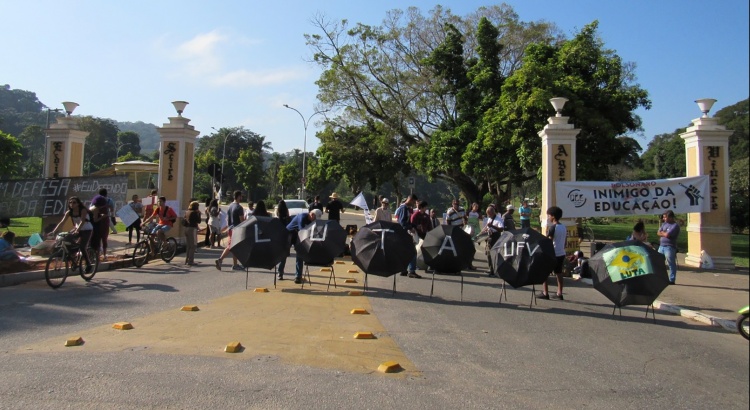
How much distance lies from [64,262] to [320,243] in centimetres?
479

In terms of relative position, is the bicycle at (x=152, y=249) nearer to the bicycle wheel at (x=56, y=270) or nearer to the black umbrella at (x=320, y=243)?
the bicycle wheel at (x=56, y=270)

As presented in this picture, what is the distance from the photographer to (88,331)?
6777 millimetres

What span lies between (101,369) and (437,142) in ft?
85.9

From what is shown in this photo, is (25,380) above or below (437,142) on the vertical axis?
below

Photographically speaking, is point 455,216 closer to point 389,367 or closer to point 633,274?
point 633,274

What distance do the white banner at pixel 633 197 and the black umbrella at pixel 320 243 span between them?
7.43m

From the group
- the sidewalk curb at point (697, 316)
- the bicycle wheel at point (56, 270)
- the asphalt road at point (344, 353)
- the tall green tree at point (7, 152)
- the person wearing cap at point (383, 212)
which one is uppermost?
the tall green tree at point (7, 152)

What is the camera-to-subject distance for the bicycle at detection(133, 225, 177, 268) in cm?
1325

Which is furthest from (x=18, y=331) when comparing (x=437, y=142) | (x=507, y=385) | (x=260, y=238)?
(x=437, y=142)

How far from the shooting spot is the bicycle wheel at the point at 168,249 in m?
14.0

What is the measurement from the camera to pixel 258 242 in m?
9.79

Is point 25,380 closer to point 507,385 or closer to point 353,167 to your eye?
point 507,385

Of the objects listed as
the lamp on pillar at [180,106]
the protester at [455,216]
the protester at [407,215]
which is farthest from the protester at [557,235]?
the lamp on pillar at [180,106]

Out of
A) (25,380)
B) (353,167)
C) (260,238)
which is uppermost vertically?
(353,167)
